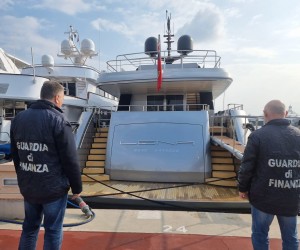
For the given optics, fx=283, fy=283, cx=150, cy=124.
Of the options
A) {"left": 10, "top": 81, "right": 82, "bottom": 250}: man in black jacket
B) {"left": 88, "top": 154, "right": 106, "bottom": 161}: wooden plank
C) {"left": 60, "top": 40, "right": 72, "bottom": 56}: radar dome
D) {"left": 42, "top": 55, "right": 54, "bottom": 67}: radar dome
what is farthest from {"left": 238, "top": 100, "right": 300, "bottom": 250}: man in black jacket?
{"left": 60, "top": 40, "right": 72, "bottom": 56}: radar dome

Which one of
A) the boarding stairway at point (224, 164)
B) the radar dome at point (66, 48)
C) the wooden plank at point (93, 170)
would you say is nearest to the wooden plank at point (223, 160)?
the boarding stairway at point (224, 164)

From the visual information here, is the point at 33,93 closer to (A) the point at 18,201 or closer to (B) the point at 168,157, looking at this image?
(B) the point at 168,157

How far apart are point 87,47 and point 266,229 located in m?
20.2

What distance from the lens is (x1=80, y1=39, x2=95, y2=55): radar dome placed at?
2066 cm

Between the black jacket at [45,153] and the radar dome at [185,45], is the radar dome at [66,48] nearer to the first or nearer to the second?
the radar dome at [185,45]

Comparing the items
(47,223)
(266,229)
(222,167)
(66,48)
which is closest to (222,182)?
(222,167)

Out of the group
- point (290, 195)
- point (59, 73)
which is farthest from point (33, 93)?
point (290, 195)

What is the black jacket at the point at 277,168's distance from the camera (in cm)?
246

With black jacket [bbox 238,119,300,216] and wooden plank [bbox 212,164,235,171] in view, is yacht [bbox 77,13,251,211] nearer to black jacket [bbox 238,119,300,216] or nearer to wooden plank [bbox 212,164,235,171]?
wooden plank [bbox 212,164,235,171]

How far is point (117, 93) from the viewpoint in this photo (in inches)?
461

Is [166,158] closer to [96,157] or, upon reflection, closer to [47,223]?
[96,157]

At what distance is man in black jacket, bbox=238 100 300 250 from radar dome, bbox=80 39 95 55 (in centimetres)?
1981

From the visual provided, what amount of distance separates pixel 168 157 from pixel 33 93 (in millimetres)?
8185

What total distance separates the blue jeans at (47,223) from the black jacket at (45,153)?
88 millimetres
